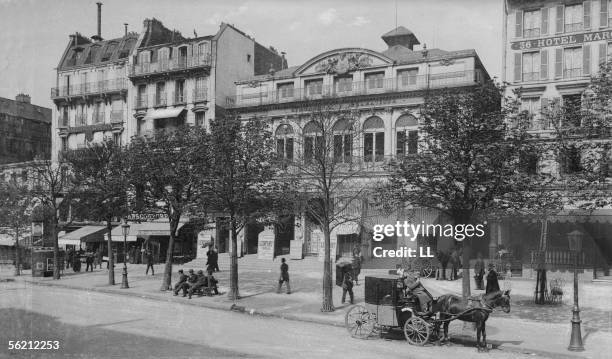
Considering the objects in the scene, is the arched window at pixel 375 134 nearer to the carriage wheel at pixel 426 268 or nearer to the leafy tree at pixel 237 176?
the carriage wheel at pixel 426 268

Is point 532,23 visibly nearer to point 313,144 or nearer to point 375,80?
point 375,80

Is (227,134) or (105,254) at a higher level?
(227,134)

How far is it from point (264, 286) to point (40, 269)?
1425 centimetres

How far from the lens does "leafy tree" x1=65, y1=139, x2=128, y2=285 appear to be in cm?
2770

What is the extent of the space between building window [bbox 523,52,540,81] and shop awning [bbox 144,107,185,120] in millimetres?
24681

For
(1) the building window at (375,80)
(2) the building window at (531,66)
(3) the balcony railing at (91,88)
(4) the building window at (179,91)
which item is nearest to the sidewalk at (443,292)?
(1) the building window at (375,80)

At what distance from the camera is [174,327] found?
16.2 meters

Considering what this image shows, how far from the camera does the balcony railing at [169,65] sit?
4455 cm

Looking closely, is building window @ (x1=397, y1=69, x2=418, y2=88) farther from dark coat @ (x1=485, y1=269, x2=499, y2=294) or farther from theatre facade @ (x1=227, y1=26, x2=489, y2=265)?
dark coat @ (x1=485, y1=269, x2=499, y2=294)

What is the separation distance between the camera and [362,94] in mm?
37531

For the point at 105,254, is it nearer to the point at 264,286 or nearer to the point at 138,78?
the point at 138,78

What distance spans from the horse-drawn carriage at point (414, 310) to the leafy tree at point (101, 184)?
1571 cm

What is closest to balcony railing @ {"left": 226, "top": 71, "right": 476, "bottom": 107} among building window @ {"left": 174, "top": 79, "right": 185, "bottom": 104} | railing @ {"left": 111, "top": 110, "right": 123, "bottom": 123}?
building window @ {"left": 174, "top": 79, "right": 185, "bottom": 104}

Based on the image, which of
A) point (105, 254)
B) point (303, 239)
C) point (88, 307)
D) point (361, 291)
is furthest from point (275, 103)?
point (88, 307)
